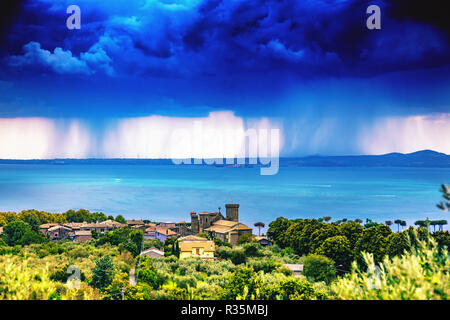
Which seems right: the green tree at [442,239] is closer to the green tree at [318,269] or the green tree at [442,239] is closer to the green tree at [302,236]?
the green tree at [318,269]

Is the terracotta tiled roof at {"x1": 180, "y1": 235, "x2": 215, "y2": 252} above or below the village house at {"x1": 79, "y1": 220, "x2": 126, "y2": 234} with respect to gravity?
above

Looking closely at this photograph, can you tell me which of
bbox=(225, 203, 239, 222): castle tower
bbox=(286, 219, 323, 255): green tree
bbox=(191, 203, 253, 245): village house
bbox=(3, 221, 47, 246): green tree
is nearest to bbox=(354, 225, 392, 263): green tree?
bbox=(286, 219, 323, 255): green tree

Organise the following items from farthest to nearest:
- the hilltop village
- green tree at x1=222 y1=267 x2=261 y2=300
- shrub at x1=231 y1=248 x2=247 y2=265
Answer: the hilltop village → shrub at x1=231 y1=248 x2=247 y2=265 → green tree at x1=222 y1=267 x2=261 y2=300

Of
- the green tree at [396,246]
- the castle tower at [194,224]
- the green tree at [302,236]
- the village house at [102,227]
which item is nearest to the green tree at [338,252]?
the green tree at [302,236]

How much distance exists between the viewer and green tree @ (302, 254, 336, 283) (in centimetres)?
1148

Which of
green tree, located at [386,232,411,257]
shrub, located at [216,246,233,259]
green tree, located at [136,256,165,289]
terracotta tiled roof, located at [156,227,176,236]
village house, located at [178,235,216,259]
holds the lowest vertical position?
terracotta tiled roof, located at [156,227,176,236]

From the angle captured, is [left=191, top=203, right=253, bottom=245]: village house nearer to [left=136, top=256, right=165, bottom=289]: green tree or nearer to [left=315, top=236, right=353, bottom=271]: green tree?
[left=315, top=236, right=353, bottom=271]: green tree

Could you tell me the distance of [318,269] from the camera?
1169 cm

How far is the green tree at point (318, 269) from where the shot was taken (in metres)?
11.5

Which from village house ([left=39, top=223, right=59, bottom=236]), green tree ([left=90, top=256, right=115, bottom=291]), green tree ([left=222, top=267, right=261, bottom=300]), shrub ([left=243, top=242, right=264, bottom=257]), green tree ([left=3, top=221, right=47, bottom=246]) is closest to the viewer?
green tree ([left=222, top=267, right=261, bottom=300])

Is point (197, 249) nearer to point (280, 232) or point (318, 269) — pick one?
point (318, 269)

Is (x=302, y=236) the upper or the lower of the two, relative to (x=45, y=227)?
upper

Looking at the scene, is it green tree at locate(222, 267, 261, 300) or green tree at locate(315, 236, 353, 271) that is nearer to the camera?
green tree at locate(222, 267, 261, 300)

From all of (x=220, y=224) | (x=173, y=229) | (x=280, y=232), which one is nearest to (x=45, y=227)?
(x=173, y=229)
